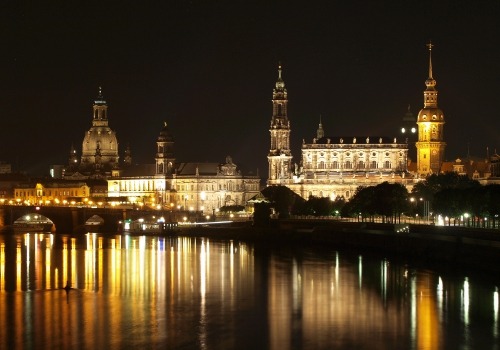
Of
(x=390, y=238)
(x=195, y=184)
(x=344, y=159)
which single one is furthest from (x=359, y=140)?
(x=390, y=238)

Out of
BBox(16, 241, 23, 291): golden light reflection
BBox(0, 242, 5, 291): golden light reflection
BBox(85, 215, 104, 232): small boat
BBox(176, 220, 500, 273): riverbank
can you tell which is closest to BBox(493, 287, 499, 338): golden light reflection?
BBox(176, 220, 500, 273): riverbank

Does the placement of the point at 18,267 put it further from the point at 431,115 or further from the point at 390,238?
the point at 431,115

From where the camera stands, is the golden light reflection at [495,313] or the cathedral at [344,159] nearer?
the golden light reflection at [495,313]

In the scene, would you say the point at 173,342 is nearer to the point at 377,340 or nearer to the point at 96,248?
the point at 377,340

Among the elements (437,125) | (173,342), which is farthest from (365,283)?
(437,125)

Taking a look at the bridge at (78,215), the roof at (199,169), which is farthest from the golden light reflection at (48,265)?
the roof at (199,169)

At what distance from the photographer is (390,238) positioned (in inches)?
3723

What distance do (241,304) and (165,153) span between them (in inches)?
5206

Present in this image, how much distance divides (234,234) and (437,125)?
1692 inches

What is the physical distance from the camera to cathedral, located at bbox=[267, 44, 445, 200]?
531 feet

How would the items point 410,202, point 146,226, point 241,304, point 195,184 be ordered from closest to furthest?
1. point 241,304
2. point 410,202
3. point 146,226
4. point 195,184

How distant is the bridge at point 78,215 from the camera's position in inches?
5837

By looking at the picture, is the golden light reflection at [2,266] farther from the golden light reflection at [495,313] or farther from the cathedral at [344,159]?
the cathedral at [344,159]

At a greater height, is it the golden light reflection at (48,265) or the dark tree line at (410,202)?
the dark tree line at (410,202)
